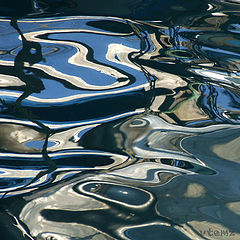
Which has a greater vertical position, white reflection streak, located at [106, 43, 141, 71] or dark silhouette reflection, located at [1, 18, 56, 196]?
white reflection streak, located at [106, 43, 141, 71]

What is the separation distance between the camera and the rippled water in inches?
29.0

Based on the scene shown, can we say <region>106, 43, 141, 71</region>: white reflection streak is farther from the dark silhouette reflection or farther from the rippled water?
the dark silhouette reflection

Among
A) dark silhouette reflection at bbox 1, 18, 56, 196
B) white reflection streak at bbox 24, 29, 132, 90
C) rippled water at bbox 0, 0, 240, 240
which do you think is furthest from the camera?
white reflection streak at bbox 24, 29, 132, 90

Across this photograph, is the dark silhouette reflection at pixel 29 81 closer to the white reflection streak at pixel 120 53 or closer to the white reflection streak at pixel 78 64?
the white reflection streak at pixel 78 64

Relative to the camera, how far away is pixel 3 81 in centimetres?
109

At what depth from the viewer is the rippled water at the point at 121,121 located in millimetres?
737

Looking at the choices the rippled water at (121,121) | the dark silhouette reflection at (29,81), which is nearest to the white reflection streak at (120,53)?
the rippled water at (121,121)

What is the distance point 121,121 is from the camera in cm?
100

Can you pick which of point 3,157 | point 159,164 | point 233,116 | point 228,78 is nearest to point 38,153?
point 3,157

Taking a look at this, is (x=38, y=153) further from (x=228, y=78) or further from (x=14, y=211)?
(x=228, y=78)

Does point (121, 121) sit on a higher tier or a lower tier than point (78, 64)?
lower

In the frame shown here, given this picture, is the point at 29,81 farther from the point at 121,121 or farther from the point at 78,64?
the point at 121,121

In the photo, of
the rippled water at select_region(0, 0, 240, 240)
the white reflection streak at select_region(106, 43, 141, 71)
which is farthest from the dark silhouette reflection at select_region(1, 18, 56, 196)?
the white reflection streak at select_region(106, 43, 141, 71)

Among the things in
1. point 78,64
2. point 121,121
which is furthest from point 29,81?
point 121,121
